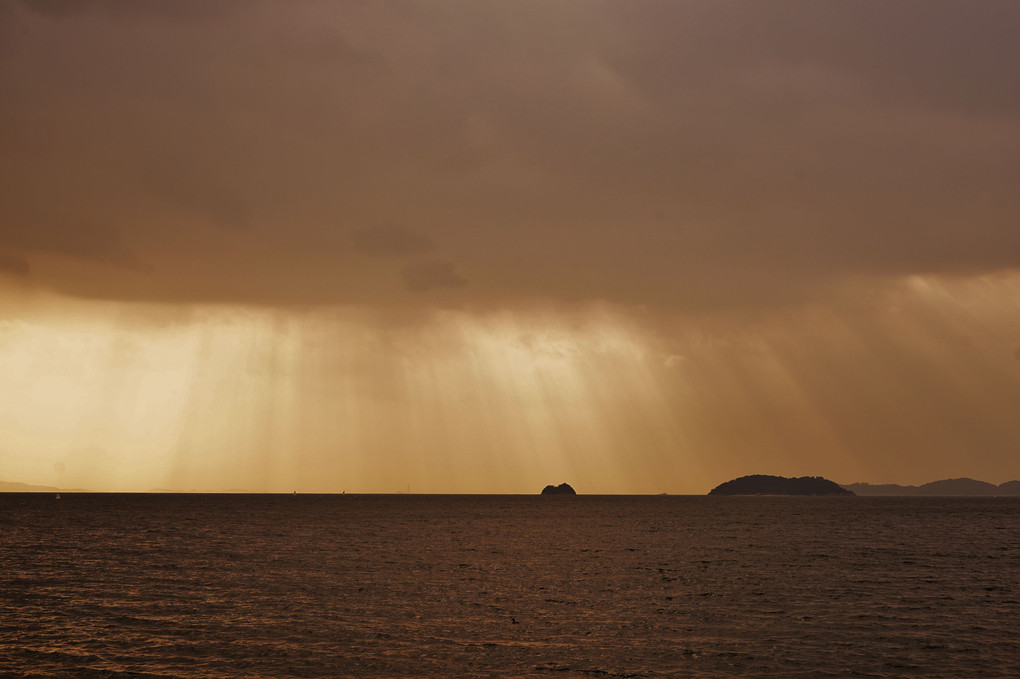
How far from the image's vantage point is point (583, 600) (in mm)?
59875

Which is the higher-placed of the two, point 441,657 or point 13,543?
point 13,543

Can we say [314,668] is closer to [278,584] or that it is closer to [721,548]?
[278,584]

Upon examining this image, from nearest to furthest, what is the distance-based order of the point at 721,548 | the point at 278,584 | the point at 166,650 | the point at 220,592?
the point at 166,650 → the point at 220,592 → the point at 278,584 → the point at 721,548

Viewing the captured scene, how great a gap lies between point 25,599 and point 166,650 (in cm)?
2225

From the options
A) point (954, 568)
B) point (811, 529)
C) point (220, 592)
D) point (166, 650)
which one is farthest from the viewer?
point (811, 529)

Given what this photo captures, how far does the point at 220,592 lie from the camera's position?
203 feet

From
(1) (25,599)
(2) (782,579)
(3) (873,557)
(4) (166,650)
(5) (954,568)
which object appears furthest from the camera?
(3) (873,557)

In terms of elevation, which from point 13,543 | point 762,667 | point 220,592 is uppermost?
point 13,543

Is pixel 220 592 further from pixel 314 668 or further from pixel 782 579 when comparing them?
pixel 782 579

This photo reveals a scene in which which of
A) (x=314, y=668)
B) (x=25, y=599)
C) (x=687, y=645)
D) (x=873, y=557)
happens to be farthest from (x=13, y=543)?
(x=873, y=557)

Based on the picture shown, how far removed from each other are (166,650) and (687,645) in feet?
88.2

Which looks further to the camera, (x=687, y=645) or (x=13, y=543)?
(x=13, y=543)

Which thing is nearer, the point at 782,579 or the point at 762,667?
the point at 762,667

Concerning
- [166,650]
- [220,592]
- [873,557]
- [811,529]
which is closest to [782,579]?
[873,557]
